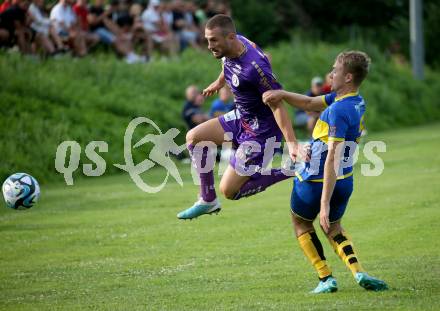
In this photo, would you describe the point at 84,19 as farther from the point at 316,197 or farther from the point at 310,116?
the point at 316,197

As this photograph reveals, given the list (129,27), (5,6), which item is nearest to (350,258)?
(5,6)

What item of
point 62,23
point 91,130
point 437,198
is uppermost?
point 62,23

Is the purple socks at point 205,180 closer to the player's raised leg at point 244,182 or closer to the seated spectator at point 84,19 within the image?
the player's raised leg at point 244,182

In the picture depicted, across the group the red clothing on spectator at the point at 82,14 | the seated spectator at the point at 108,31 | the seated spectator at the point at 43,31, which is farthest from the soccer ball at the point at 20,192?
the seated spectator at the point at 108,31

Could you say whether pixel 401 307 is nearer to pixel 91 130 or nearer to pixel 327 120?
pixel 327 120

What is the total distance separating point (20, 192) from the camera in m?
10.6

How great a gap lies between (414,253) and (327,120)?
2.84 meters

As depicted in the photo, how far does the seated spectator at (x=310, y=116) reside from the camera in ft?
74.0

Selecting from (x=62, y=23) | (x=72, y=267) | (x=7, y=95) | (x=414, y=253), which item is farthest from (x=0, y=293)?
(x=62, y=23)

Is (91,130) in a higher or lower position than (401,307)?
higher

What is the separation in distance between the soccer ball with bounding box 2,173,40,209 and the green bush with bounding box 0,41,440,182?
6.52 metres

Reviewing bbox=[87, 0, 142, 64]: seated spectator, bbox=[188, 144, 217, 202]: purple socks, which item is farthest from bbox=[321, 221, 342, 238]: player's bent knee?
bbox=[87, 0, 142, 64]: seated spectator

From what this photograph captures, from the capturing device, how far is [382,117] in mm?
28875

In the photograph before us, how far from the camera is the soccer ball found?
10570 millimetres
